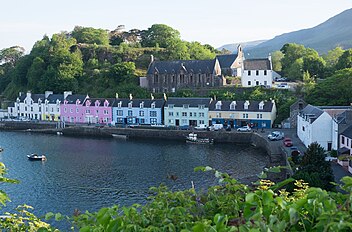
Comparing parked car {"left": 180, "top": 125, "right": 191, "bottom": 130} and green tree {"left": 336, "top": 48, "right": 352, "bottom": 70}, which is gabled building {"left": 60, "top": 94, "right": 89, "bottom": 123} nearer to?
Answer: parked car {"left": 180, "top": 125, "right": 191, "bottom": 130}

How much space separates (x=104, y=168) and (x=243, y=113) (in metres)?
17.6

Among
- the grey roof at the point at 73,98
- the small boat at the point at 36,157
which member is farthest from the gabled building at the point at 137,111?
the small boat at the point at 36,157

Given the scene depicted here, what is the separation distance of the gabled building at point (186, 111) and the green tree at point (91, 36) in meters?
34.7

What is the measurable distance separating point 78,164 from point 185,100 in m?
17.0

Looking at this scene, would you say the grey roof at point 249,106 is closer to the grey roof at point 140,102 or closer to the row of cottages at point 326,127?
the grey roof at point 140,102

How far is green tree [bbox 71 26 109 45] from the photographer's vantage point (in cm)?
7475

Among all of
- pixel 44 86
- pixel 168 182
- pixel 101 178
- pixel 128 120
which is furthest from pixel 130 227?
pixel 44 86

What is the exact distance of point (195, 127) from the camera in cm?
4178

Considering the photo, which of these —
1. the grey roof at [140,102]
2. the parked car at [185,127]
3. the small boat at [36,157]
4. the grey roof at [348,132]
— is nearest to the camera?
the grey roof at [348,132]

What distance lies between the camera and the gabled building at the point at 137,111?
45.2m

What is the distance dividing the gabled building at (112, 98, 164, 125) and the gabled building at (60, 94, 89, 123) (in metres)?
5.11

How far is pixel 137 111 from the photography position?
46.2 m

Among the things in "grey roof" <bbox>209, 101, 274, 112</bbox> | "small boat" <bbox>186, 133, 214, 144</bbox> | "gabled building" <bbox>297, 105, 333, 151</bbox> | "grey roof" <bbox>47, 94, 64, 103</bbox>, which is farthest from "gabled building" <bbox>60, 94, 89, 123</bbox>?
"gabled building" <bbox>297, 105, 333, 151</bbox>

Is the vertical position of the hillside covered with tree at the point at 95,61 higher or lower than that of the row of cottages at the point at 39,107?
higher
